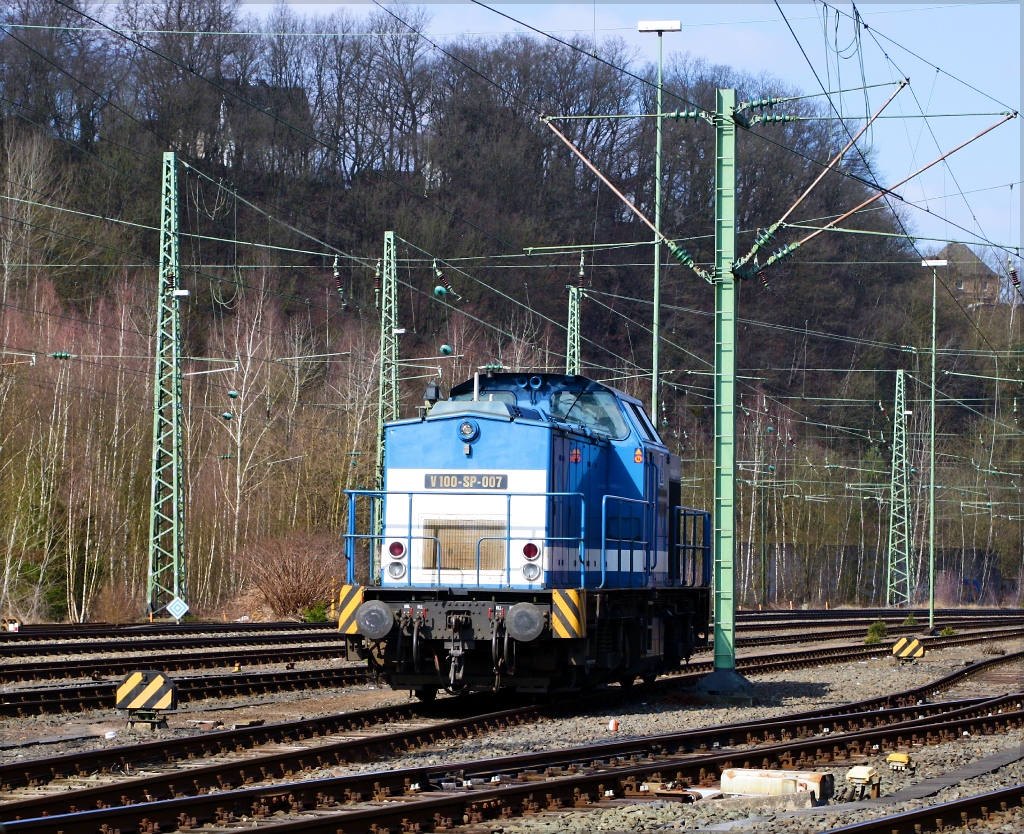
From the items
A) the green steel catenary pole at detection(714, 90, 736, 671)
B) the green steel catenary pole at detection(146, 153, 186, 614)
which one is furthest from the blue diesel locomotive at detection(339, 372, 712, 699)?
the green steel catenary pole at detection(146, 153, 186, 614)

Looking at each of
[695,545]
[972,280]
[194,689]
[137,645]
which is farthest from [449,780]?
[972,280]

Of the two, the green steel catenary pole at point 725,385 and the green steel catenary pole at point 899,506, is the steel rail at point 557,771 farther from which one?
the green steel catenary pole at point 899,506

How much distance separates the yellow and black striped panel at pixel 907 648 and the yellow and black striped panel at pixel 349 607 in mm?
13679

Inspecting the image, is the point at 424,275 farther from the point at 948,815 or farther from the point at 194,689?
the point at 948,815

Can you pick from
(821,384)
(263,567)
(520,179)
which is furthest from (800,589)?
(263,567)

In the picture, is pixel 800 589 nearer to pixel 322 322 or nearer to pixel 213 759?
pixel 322 322

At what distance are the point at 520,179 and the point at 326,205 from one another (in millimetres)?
9037

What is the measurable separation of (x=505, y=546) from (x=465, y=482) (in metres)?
→ 0.83

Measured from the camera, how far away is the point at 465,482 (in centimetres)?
1384

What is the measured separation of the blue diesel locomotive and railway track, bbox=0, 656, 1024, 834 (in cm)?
90

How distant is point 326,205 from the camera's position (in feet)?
192

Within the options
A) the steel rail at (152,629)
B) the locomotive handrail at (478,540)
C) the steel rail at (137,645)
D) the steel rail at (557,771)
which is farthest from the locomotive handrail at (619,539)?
the steel rail at (152,629)

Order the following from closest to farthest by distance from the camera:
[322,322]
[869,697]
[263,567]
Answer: [869,697] < [263,567] < [322,322]

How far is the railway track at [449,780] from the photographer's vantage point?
7.72 meters
